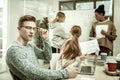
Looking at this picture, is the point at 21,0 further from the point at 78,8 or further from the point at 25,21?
the point at 25,21

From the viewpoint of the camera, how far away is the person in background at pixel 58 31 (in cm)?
354

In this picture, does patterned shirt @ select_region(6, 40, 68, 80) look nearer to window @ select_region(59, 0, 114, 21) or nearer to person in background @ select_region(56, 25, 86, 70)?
person in background @ select_region(56, 25, 86, 70)

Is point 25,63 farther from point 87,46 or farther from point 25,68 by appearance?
point 87,46

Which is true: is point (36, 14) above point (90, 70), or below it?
above

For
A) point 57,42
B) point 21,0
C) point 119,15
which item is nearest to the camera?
point 57,42

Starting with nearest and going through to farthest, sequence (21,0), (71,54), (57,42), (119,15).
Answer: (71,54), (57,42), (119,15), (21,0)

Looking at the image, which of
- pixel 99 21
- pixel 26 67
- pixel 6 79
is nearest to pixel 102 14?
pixel 99 21

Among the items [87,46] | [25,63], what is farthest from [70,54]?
[25,63]

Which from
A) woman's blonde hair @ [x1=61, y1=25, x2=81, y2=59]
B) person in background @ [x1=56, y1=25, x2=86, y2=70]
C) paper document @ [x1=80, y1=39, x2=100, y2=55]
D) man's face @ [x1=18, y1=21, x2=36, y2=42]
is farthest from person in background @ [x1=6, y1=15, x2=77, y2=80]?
paper document @ [x1=80, y1=39, x2=100, y2=55]

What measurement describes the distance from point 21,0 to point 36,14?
22.3 inches

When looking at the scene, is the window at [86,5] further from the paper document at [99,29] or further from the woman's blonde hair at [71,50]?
the woman's blonde hair at [71,50]

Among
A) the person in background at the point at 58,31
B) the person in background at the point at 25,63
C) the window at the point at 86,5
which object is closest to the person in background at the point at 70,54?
the person in background at the point at 25,63

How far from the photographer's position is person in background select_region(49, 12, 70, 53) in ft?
11.6

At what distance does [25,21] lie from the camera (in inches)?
60.0
